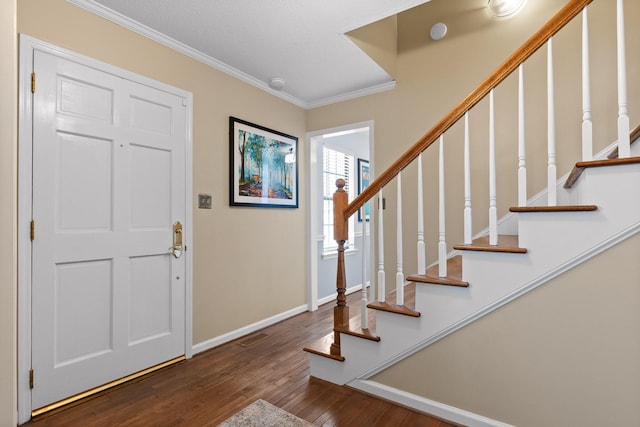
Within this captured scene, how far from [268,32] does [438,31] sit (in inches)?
62.6

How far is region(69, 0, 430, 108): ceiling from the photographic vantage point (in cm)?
205

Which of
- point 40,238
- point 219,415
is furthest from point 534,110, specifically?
point 40,238

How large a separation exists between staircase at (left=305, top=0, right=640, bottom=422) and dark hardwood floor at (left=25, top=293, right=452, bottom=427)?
0.64 ft

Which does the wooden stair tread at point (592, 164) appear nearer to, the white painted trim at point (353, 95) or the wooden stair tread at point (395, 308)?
the wooden stair tread at point (395, 308)

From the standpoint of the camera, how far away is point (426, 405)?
5.98ft

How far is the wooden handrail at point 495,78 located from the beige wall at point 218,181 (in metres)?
1.30

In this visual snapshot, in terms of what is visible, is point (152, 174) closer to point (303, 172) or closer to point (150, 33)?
point (150, 33)

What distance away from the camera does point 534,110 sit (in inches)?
96.5

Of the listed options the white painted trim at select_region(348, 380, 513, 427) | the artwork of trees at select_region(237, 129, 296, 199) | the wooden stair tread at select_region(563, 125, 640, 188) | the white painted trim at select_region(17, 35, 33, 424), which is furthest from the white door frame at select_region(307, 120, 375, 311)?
the white painted trim at select_region(17, 35, 33, 424)

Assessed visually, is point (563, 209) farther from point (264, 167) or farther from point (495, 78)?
point (264, 167)

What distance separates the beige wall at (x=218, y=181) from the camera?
1.98 m

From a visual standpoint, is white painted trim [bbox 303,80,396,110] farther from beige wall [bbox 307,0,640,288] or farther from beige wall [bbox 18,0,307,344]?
beige wall [bbox 18,0,307,344]

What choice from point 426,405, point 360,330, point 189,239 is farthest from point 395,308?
point 189,239

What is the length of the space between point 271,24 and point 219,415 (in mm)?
2577
